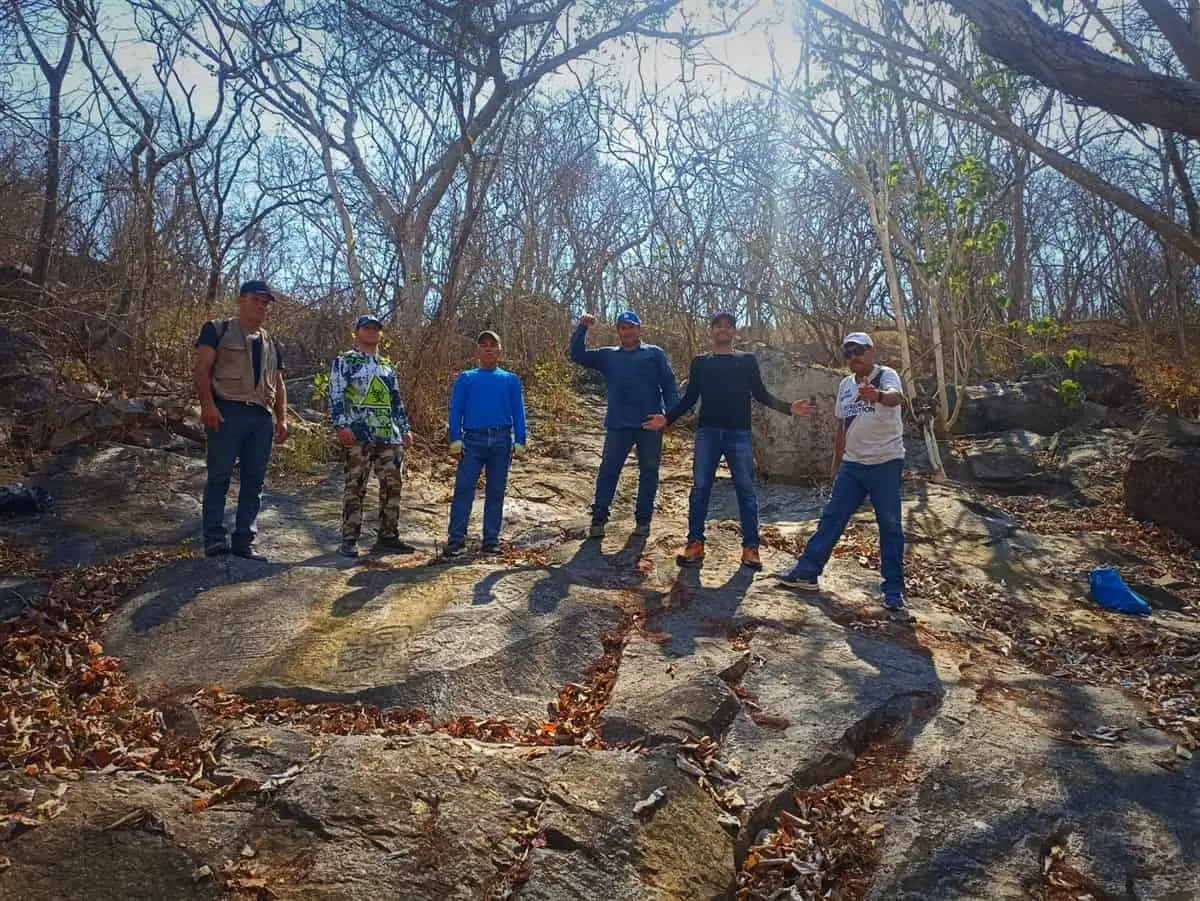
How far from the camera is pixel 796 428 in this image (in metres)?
9.36

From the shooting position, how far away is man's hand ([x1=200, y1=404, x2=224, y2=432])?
203 inches

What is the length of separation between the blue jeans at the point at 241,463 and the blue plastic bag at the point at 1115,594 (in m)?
6.21

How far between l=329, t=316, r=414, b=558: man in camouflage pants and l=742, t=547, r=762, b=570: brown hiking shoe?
259cm

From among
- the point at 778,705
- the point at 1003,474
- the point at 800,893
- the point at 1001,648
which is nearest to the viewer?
the point at 800,893

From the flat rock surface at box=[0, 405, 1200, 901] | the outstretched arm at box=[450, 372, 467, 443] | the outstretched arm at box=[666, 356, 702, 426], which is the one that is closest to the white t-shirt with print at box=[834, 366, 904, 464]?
the flat rock surface at box=[0, 405, 1200, 901]

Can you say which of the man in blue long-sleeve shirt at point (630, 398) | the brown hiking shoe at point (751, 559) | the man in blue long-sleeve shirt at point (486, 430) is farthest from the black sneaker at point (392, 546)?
the brown hiking shoe at point (751, 559)

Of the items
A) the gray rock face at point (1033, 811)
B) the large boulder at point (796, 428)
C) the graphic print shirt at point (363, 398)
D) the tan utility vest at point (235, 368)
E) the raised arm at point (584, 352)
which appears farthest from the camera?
the large boulder at point (796, 428)

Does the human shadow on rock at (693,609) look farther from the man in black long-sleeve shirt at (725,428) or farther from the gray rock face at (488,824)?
the gray rock face at (488,824)

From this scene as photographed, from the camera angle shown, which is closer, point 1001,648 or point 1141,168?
point 1001,648

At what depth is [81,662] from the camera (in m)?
3.89

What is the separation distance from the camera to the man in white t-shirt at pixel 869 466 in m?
5.11

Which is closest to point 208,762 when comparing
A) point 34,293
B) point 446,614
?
point 446,614

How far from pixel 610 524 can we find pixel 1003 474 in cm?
557

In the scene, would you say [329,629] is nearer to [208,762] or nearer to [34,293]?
[208,762]
